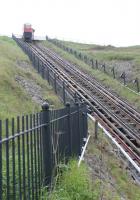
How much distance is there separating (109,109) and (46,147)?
2039 cm

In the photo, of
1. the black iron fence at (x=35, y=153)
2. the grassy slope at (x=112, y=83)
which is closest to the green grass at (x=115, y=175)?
the black iron fence at (x=35, y=153)

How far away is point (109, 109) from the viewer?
2839 cm

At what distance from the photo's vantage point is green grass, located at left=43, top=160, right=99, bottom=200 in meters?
7.85

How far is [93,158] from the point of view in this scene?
47.1 ft

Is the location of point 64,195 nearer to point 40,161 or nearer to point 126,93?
point 40,161

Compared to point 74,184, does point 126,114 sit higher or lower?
lower

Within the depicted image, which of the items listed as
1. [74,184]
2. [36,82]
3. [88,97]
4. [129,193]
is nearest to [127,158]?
[129,193]

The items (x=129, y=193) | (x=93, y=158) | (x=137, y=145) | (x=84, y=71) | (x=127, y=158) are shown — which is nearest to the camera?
(x=129, y=193)

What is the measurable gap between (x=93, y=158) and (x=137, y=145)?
22.9ft

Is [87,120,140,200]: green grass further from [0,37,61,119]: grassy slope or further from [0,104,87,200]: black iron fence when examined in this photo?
[0,37,61,119]: grassy slope

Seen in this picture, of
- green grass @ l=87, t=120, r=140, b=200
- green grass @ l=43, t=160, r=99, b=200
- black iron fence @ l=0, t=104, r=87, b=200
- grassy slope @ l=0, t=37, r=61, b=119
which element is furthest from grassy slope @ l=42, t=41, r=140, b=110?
green grass @ l=43, t=160, r=99, b=200

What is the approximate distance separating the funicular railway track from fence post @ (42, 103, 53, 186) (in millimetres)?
9435

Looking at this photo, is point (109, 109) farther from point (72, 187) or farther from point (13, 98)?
point (72, 187)

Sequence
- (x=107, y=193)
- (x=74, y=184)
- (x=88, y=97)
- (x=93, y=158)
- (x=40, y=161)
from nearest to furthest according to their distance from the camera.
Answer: (x=40, y=161), (x=74, y=184), (x=107, y=193), (x=93, y=158), (x=88, y=97)
